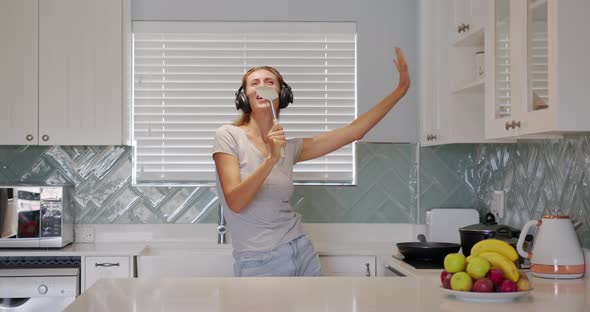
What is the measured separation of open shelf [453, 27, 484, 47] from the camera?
358cm

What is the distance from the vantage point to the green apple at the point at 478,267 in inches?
93.3

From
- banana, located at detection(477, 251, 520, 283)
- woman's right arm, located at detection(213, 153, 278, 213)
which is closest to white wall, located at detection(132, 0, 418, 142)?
woman's right arm, located at detection(213, 153, 278, 213)

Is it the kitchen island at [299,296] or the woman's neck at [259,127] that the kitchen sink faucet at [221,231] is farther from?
the kitchen island at [299,296]

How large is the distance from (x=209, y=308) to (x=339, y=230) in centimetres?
250

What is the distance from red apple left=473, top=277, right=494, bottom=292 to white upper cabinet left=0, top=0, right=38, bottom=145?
8.96 ft

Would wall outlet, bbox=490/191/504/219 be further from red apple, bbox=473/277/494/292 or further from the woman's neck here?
red apple, bbox=473/277/494/292

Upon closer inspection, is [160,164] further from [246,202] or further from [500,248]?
[500,248]

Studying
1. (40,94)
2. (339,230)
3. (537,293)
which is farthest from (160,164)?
(537,293)

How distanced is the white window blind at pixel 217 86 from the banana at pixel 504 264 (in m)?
2.27

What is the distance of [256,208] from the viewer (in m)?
3.31

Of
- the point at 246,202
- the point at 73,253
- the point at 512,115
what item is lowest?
the point at 73,253

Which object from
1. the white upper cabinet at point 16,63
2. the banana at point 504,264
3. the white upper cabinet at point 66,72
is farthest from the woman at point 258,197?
the white upper cabinet at point 16,63

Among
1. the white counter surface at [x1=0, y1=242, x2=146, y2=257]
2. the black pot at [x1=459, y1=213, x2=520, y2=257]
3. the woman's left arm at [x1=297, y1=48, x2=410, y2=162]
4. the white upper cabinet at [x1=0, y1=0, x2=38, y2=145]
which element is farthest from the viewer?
the white upper cabinet at [x1=0, y1=0, x2=38, y2=145]

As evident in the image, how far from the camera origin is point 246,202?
317 cm
